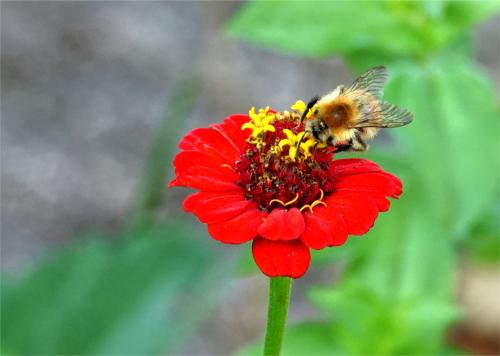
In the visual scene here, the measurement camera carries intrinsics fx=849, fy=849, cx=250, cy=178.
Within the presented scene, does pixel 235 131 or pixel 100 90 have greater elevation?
pixel 100 90

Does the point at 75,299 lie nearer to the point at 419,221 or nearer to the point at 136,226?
the point at 136,226

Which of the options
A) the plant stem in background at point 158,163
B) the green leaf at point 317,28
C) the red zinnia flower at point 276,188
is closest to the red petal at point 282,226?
the red zinnia flower at point 276,188

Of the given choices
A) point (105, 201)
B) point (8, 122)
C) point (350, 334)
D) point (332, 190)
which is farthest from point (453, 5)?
point (8, 122)

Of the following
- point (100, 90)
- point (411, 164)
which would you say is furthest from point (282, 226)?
point (100, 90)

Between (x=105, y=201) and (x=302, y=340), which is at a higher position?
(x=105, y=201)

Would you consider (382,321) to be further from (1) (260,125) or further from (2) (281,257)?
(2) (281,257)

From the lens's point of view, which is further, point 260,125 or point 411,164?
point 411,164

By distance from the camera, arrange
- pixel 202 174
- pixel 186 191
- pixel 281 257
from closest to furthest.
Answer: pixel 281 257 → pixel 202 174 → pixel 186 191
